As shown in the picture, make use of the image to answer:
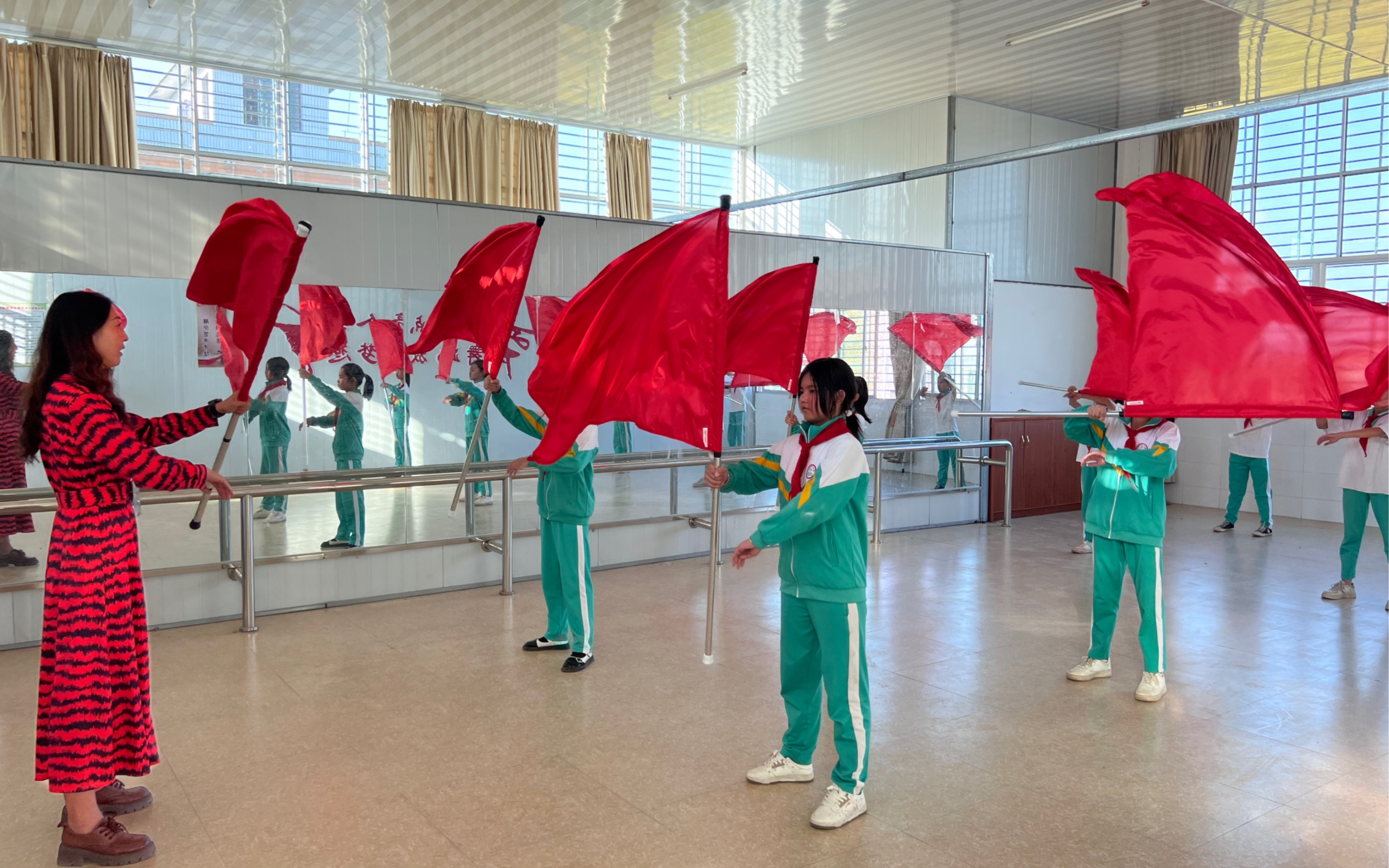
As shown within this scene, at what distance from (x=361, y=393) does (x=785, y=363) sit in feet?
9.47

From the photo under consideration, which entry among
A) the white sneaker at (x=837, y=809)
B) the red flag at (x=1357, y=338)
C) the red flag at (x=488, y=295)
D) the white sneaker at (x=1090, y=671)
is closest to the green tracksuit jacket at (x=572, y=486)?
the red flag at (x=488, y=295)

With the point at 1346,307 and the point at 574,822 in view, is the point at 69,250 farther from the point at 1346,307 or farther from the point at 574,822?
the point at 1346,307

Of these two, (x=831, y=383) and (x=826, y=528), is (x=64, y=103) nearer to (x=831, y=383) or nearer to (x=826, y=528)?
(x=831, y=383)

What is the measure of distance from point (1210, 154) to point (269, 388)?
9.65 meters

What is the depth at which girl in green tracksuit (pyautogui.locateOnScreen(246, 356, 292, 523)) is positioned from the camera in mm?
5672

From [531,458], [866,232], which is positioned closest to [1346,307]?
[531,458]

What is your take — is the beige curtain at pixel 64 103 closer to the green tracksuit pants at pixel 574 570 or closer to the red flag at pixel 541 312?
the red flag at pixel 541 312

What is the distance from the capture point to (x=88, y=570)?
9.09 ft

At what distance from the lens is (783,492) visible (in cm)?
330

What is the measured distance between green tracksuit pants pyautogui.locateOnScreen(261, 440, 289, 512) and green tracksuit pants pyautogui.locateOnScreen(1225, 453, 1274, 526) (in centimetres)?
823

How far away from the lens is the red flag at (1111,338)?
14.6ft

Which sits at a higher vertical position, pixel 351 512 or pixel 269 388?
pixel 269 388

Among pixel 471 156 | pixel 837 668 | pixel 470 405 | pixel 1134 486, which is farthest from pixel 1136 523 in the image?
pixel 471 156

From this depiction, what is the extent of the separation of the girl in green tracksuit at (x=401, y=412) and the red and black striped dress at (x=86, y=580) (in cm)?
320
